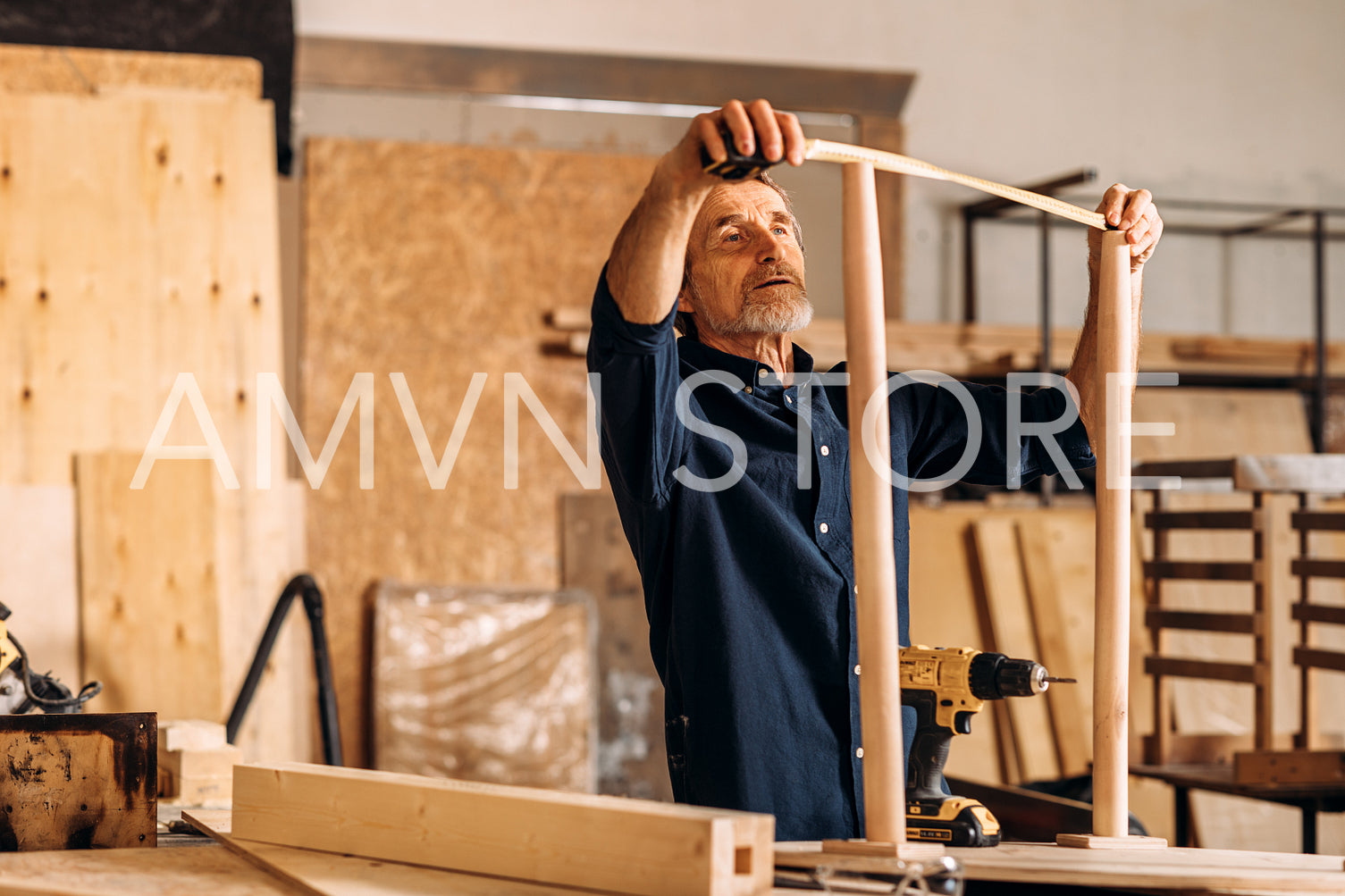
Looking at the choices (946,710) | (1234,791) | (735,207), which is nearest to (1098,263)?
(735,207)

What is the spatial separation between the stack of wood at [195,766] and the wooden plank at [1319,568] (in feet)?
9.00

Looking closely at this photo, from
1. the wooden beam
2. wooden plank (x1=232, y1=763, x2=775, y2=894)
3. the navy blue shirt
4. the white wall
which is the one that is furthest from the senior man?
the white wall

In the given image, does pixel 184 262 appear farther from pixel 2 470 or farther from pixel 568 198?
pixel 568 198

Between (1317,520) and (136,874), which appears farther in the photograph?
(1317,520)

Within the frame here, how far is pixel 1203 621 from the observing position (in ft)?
10.9

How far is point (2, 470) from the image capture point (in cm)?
351

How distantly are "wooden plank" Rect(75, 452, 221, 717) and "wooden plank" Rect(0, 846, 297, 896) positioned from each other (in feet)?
6.83

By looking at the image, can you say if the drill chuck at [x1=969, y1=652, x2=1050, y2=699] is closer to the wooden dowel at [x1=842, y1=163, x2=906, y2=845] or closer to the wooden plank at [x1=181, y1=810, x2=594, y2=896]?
the wooden dowel at [x1=842, y1=163, x2=906, y2=845]

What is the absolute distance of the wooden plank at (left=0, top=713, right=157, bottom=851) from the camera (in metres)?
1.57

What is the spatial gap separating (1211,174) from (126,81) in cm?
454

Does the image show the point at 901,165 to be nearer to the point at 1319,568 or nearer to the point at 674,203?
the point at 674,203

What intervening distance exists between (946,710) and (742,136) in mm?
770

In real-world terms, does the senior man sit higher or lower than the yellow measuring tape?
lower

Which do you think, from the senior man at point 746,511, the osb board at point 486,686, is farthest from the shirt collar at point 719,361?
the osb board at point 486,686
